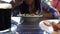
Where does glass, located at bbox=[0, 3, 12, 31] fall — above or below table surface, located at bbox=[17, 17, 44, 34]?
above

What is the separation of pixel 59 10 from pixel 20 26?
288 mm

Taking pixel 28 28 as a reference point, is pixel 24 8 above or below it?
above

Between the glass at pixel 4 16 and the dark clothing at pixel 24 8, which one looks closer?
the glass at pixel 4 16

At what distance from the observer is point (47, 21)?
0.75 metres

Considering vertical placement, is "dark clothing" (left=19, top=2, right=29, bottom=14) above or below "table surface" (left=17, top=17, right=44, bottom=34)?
above

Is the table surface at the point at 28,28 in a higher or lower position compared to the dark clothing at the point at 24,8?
lower

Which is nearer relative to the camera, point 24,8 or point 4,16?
point 4,16

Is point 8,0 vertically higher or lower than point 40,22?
higher

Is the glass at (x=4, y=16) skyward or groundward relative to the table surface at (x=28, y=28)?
skyward

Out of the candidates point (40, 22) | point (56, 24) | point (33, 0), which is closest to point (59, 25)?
point (56, 24)

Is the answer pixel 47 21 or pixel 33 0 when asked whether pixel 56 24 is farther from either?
pixel 33 0

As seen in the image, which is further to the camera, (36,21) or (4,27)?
(36,21)

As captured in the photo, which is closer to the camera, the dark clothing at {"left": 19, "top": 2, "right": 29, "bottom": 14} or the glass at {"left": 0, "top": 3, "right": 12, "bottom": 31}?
the glass at {"left": 0, "top": 3, "right": 12, "bottom": 31}

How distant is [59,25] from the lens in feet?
2.30
